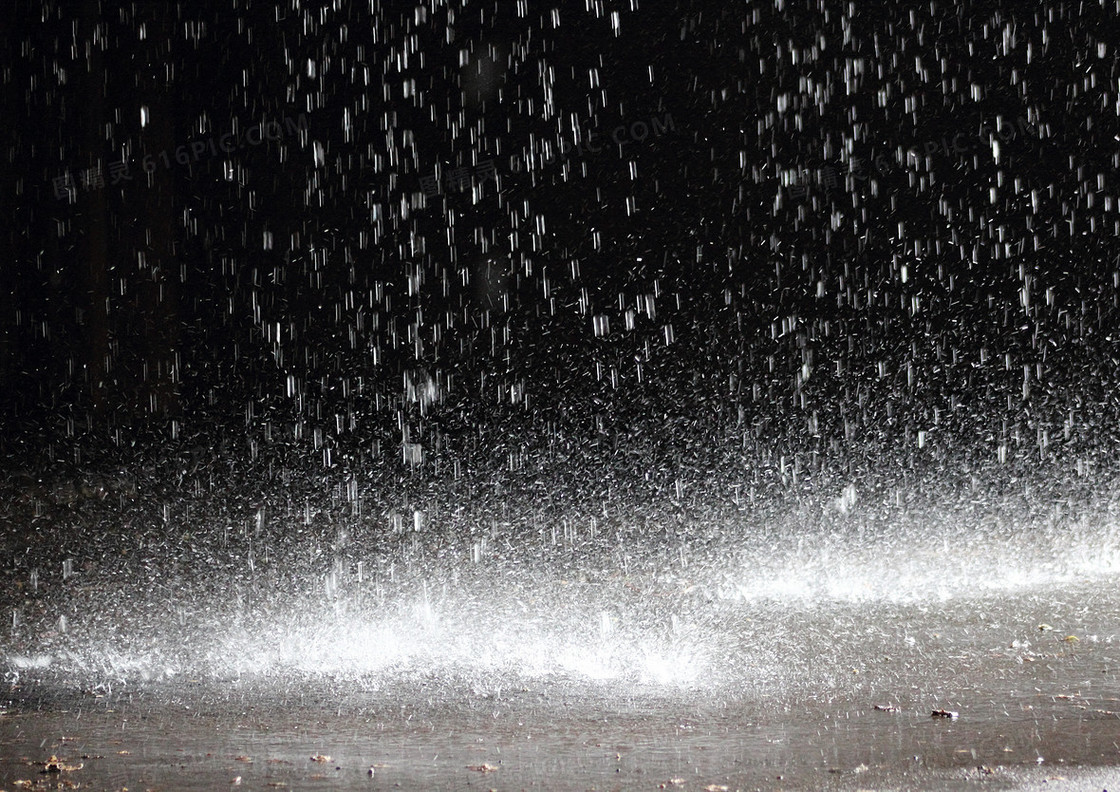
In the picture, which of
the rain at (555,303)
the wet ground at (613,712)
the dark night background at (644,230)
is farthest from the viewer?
the dark night background at (644,230)

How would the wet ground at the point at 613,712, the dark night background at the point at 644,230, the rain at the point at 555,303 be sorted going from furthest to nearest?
the dark night background at the point at 644,230
the rain at the point at 555,303
the wet ground at the point at 613,712

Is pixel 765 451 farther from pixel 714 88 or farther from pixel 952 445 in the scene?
pixel 714 88

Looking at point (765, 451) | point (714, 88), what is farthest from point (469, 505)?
point (714, 88)

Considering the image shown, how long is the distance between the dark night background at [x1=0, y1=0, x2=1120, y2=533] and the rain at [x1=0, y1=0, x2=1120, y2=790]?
5 cm

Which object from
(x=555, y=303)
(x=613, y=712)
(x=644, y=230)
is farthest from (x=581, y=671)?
(x=644, y=230)

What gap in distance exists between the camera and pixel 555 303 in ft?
43.8

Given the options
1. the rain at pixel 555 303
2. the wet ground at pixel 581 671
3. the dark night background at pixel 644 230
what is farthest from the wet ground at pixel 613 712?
the dark night background at pixel 644 230

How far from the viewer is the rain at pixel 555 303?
7066 millimetres

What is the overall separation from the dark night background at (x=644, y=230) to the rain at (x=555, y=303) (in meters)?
0.05

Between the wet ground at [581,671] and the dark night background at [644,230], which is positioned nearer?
the wet ground at [581,671]

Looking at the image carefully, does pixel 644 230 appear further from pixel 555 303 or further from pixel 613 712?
pixel 613 712

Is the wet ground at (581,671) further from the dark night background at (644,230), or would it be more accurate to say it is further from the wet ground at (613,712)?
the dark night background at (644,230)

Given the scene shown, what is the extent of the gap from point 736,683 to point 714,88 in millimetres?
11017

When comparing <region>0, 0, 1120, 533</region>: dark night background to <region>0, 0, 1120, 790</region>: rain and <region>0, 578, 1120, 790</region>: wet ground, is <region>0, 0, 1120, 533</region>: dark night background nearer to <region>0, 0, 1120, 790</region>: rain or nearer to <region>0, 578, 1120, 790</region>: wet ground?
<region>0, 0, 1120, 790</region>: rain
